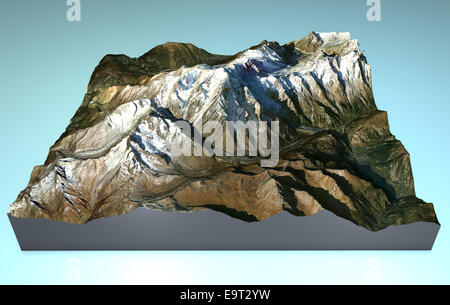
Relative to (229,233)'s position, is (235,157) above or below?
above

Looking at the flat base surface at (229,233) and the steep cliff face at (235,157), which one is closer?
the flat base surface at (229,233)

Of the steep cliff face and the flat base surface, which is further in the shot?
the steep cliff face

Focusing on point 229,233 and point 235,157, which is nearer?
point 229,233

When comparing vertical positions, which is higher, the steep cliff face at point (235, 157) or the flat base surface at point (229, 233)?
the steep cliff face at point (235, 157)

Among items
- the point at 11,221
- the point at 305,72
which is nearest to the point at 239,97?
the point at 305,72
